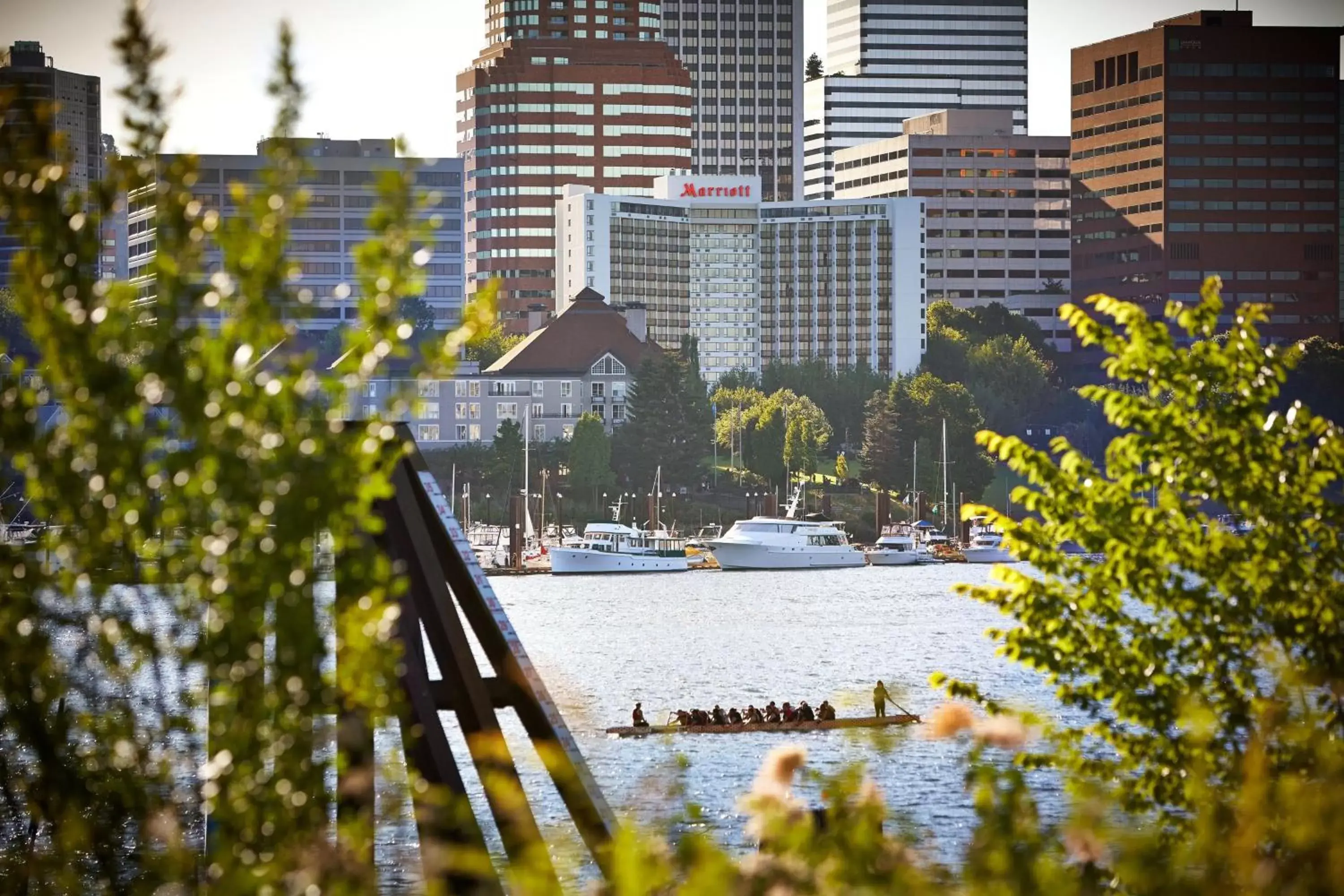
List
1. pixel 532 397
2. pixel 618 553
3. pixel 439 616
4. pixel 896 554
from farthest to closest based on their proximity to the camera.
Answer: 1. pixel 532 397
2. pixel 896 554
3. pixel 618 553
4. pixel 439 616

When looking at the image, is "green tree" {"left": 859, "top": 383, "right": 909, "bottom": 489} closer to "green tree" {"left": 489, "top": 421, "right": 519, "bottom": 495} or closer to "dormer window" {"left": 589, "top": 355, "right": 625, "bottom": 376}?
"dormer window" {"left": 589, "top": 355, "right": 625, "bottom": 376}

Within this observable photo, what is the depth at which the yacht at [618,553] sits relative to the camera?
491 feet

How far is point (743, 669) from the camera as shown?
313 ft

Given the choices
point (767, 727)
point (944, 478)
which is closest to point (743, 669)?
point (767, 727)

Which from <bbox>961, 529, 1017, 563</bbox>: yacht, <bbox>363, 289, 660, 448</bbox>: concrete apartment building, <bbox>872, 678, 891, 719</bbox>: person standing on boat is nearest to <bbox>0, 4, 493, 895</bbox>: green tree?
<bbox>872, 678, 891, 719</bbox>: person standing on boat

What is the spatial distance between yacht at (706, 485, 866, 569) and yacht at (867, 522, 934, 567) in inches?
57.5

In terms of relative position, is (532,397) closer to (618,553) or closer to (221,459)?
(618,553)

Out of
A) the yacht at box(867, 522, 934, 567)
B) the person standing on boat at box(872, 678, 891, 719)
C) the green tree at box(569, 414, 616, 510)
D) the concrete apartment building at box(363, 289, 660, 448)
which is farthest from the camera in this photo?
the concrete apartment building at box(363, 289, 660, 448)

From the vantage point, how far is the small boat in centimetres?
6288

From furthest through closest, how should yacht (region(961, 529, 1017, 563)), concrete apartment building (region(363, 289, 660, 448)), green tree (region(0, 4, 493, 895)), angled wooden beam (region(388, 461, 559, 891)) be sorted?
concrete apartment building (region(363, 289, 660, 448)) < yacht (region(961, 529, 1017, 563)) < angled wooden beam (region(388, 461, 559, 891)) < green tree (region(0, 4, 493, 895))

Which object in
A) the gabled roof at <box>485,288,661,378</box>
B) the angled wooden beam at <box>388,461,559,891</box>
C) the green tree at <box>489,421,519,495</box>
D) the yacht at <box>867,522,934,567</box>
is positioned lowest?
the yacht at <box>867,522,934,567</box>

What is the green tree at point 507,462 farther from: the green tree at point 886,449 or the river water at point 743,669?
the green tree at point 886,449

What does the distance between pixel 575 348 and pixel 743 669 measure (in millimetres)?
98764

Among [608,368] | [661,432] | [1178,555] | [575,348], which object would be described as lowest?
[661,432]
